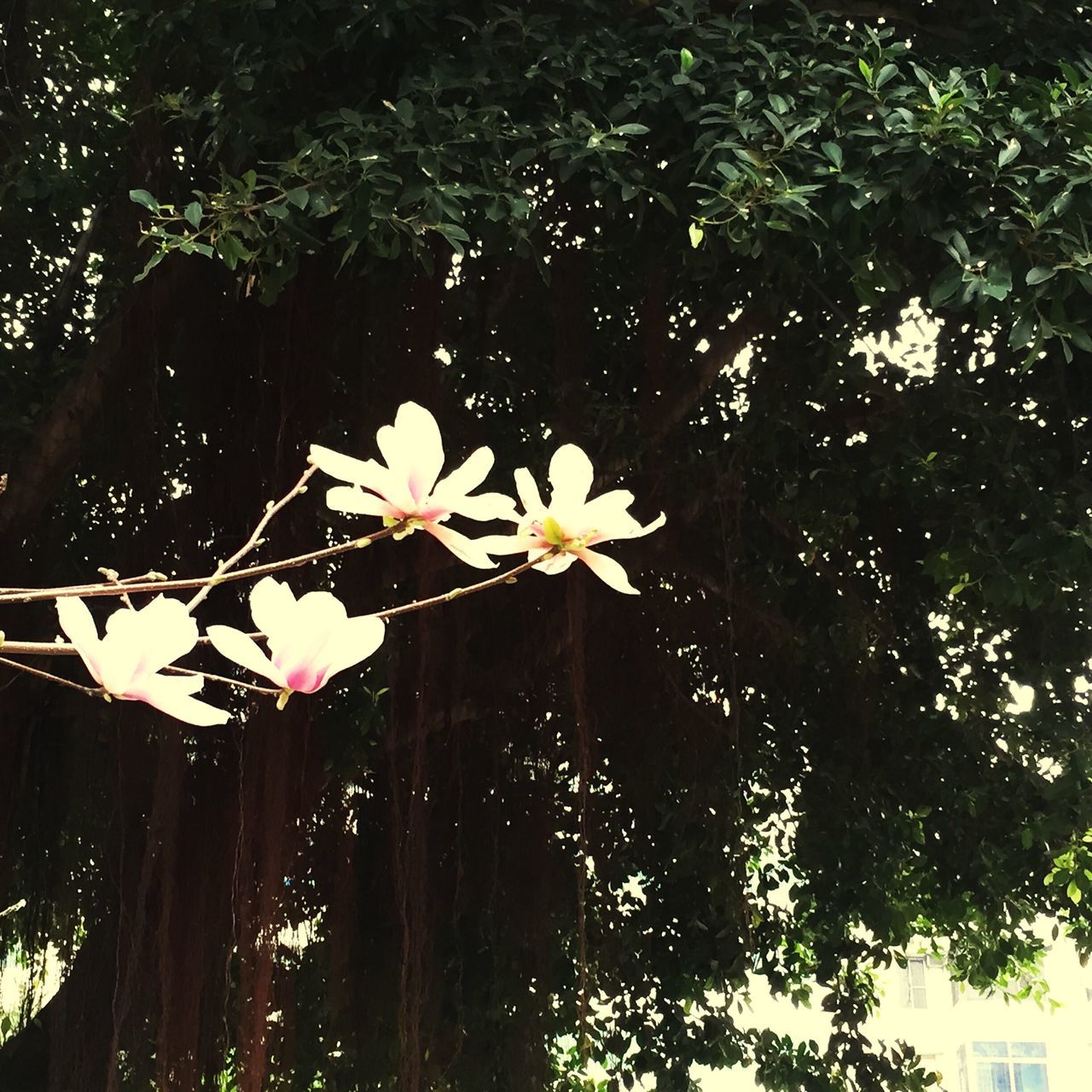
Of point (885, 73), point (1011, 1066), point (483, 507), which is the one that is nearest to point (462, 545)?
point (483, 507)

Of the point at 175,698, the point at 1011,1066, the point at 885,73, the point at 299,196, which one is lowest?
the point at 1011,1066


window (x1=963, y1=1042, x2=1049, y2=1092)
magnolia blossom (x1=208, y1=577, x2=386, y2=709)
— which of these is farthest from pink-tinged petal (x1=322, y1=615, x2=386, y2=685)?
window (x1=963, y1=1042, x2=1049, y2=1092)

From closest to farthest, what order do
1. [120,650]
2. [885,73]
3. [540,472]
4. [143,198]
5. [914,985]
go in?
[120,650] < [143,198] < [885,73] < [540,472] < [914,985]

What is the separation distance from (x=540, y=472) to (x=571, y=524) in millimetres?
1468

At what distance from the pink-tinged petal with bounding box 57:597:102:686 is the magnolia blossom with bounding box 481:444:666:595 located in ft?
0.45

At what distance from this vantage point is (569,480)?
1.26 ft

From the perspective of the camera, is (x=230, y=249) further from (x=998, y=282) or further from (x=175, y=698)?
(x=175, y=698)

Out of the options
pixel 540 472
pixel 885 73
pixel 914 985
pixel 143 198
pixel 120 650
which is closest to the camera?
pixel 120 650

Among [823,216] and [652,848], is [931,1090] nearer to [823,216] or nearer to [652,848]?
[652,848]

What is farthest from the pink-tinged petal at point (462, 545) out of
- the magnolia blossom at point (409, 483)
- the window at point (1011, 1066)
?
the window at point (1011, 1066)

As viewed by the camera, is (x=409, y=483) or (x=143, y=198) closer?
(x=409, y=483)

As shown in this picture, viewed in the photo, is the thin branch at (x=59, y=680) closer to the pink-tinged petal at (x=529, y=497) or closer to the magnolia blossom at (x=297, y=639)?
the magnolia blossom at (x=297, y=639)

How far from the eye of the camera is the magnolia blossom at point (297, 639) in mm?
317

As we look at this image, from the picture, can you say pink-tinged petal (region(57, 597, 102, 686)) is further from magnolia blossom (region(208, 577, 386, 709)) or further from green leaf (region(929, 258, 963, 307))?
green leaf (region(929, 258, 963, 307))
